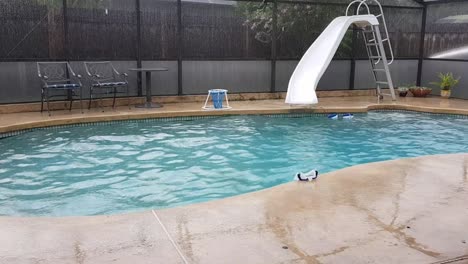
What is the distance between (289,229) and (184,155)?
3.26 metres

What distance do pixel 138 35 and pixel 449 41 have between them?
7.50 m

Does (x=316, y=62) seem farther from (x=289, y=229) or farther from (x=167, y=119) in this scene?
(x=289, y=229)

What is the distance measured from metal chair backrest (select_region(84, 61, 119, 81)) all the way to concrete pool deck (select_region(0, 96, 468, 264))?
20.3 feet

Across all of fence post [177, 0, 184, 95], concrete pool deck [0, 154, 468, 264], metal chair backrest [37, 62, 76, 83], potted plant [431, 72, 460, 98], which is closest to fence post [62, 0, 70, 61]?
metal chair backrest [37, 62, 76, 83]

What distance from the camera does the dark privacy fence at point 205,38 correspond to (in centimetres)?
830

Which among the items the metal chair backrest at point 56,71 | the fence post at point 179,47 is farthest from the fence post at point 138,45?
the metal chair backrest at point 56,71

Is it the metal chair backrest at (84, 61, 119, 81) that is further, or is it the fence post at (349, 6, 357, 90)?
the fence post at (349, 6, 357, 90)

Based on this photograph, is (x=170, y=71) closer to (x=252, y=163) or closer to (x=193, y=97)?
(x=193, y=97)

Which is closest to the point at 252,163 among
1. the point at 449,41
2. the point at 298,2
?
the point at 298,2

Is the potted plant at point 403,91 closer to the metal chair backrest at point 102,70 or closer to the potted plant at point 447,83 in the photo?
the potted plant at point 447,83

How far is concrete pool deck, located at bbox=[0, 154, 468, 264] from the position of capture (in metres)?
2.40

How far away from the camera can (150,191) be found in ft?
14.9

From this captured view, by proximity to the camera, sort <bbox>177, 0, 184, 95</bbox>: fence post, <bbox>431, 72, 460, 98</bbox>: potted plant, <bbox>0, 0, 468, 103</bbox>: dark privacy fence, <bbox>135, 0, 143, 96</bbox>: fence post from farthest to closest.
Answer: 1. <bbox>431, 72, 460, 98</bbox>: potted plant
2. <bbox>177, 0, 184, 95</bbox>: fence post
3. <bbox>135, 0, 143, 96</bbox>: fence post
4. <bbox>0, 0, 468, 103</bbox>: dark privacy fence

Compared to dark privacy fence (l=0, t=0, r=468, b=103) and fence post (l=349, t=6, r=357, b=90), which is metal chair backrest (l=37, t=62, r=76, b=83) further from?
fence post (l=349, t=6, r=357, b=90)
